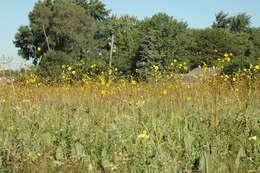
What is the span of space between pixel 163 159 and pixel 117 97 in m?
2.62

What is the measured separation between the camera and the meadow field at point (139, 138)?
277 centimetres

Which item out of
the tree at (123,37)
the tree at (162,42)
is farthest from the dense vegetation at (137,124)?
the tree at (123,37)

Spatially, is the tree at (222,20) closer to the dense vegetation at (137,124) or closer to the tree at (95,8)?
the tree at (95,8)

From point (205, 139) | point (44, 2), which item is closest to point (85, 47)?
point (44, 2)

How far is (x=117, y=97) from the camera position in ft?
17.2

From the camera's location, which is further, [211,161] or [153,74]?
[153,74]

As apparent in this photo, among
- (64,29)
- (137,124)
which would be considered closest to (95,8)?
(64,29)

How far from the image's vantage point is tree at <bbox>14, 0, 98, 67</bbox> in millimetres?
34656

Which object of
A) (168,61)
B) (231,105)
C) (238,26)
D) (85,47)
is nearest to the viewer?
(231,105)

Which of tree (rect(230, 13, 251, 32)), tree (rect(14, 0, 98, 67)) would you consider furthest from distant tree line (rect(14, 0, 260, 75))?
tree (rect(230, 13, 251, 32))

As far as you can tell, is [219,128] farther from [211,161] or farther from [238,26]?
[238,26]

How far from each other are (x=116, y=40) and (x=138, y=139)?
40688 mm

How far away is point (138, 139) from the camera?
3.22m

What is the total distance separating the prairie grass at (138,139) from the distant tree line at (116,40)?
61.2ft
